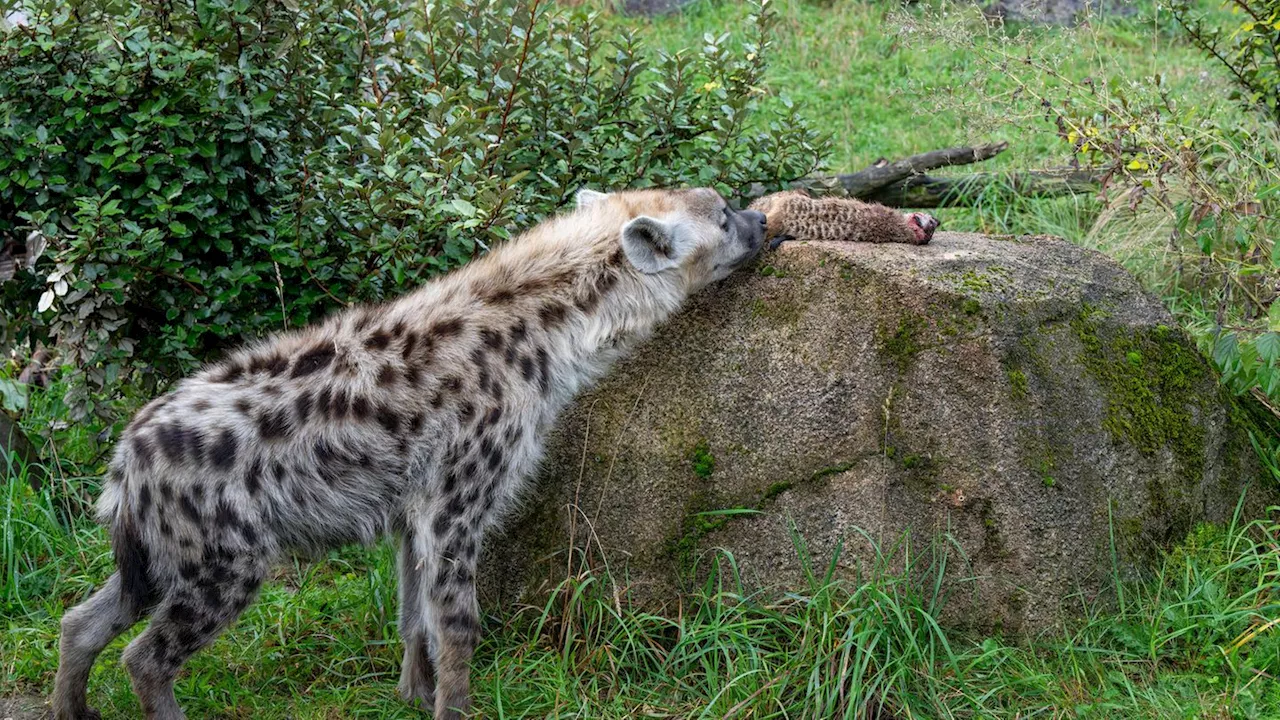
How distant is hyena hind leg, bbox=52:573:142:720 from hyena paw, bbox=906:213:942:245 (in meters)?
2.60

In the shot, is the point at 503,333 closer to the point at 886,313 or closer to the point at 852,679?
the point at 886,313

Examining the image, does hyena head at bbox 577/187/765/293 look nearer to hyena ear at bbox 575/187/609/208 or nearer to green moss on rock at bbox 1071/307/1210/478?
hyena ear at bbox 575/187/609/208

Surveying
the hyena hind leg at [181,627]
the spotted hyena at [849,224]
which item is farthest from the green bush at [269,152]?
the hyena hind leg at [181,627]

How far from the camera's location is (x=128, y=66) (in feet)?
13.1

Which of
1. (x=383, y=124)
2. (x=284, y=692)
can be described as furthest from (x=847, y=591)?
(x=383, y=124)

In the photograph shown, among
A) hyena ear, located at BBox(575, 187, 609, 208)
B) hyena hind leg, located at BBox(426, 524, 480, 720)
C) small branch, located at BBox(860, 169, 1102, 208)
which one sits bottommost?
small branch, located at BBox(860, 169, 1102, 208)

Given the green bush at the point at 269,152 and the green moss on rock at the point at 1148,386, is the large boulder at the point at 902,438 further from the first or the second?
the green bush at the point at 269,152

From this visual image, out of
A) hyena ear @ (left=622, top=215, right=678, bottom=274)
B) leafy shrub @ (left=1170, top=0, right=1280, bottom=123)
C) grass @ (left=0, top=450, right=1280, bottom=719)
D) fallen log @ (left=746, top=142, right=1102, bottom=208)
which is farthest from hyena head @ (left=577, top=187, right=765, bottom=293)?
fallen log @ (left=746, top=142, right=1102, bottom=208)

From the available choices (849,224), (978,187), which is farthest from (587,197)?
(978,187)

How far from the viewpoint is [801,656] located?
3.29 m

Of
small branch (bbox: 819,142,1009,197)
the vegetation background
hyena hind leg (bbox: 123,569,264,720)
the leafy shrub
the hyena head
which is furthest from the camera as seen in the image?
small branch (bbox: 819,142,1009,197)

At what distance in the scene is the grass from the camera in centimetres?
324

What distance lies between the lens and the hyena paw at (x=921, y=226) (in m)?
3.99

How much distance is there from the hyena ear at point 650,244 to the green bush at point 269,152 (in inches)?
19.5
